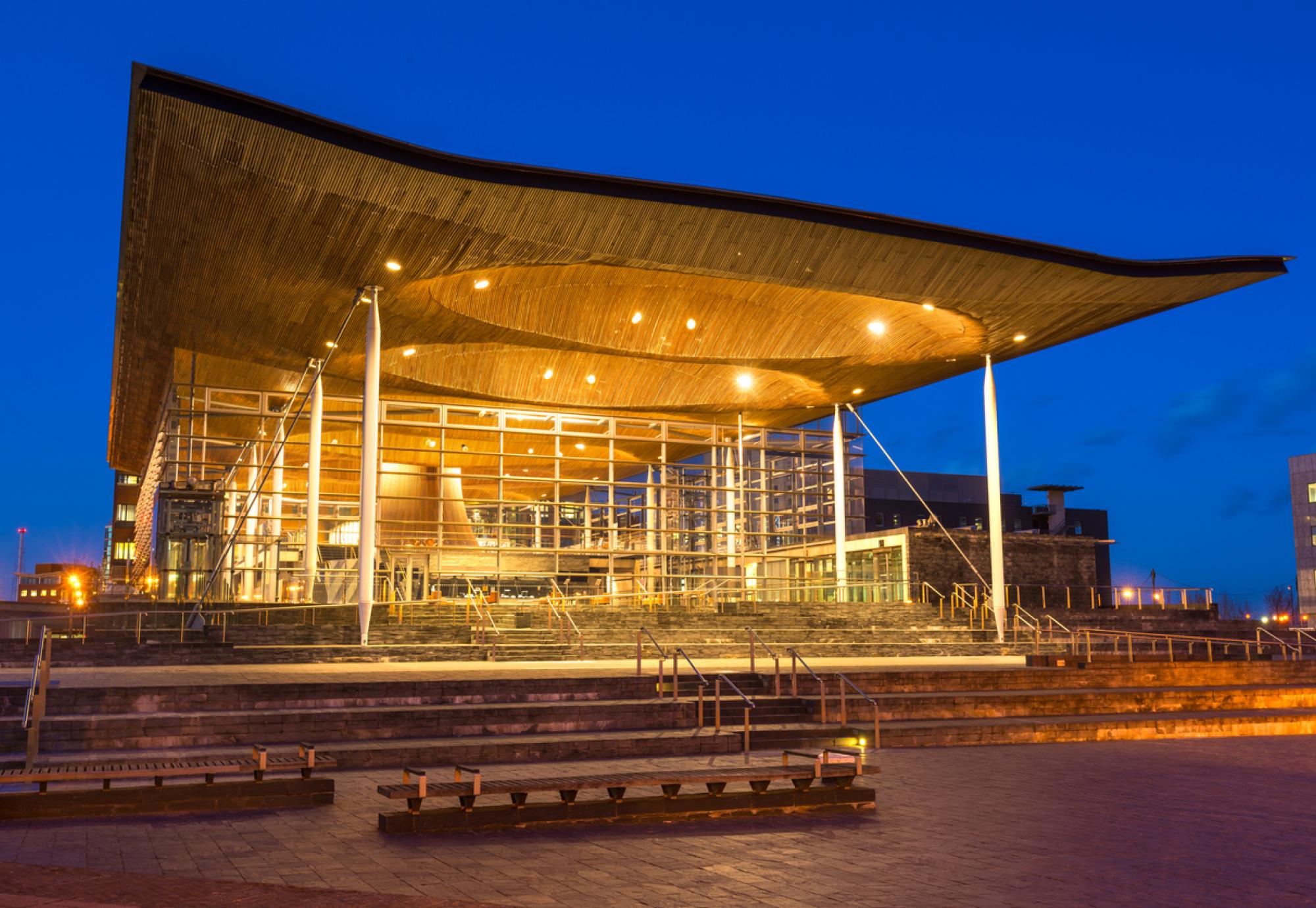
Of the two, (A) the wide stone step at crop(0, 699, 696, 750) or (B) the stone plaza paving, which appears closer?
(B) the stone plaza paving

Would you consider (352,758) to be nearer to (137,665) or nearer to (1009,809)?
(1009,809)

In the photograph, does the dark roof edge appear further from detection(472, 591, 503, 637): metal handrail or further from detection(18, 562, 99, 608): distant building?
detection(18, 562, 99, 608): distant building

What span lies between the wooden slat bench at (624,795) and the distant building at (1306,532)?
78.8 meters

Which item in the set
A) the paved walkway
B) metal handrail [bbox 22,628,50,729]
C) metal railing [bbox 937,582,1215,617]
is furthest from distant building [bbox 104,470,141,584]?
metal handrail [bbox 22,628,50,729]

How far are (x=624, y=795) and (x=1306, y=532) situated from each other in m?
81.4

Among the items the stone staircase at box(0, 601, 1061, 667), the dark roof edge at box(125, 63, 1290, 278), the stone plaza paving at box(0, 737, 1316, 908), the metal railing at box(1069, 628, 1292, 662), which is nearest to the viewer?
the stone plaza paving at box(0, 737, 1316, 908)

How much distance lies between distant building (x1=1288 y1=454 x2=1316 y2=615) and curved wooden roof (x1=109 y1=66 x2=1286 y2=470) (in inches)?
2096

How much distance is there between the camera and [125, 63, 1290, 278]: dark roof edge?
1800 centimetres

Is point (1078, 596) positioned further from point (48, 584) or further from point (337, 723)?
point (48, 584)

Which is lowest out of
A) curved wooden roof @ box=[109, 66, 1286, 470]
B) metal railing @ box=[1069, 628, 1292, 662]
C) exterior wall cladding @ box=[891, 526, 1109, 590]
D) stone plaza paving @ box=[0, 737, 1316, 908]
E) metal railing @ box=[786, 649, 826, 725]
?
stone plaza paving @ box=[0, 737, 1316, 908]

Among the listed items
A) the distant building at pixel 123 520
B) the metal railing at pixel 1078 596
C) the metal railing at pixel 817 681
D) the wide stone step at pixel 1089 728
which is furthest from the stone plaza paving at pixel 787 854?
the distant building at pixel 123 520

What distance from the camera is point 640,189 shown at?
72.8ft

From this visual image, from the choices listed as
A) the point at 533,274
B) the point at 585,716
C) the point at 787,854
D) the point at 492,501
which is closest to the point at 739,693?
the point at 585,716

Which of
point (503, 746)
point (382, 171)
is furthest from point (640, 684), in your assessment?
point (382, 171)
